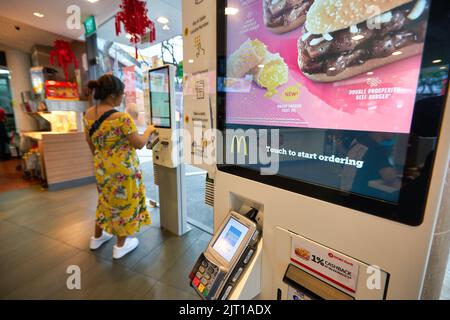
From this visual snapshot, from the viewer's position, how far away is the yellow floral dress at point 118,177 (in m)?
1.72

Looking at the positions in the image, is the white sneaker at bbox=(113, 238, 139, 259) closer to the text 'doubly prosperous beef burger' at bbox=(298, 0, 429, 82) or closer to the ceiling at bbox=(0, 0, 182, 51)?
the text 'doubly prosperous beef burger' at bbox=(298, 0, 429, 82)

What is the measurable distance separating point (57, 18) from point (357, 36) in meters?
4.44

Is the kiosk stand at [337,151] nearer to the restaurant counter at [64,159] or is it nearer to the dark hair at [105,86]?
the dark hair at [105,86]

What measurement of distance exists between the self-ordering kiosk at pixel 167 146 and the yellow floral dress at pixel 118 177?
286 mm

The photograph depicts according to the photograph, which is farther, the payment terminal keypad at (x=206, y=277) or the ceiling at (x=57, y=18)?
the ceiling at (x=57, y=18)

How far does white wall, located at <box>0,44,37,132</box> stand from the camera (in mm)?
5434

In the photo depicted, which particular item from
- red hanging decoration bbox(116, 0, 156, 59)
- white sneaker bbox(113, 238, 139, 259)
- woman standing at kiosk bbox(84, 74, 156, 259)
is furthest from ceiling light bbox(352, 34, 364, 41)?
white sneaker bbox(113, 238, 139, 259)

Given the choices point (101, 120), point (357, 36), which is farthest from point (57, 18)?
point (357, 36)

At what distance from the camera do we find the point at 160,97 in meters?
2.07

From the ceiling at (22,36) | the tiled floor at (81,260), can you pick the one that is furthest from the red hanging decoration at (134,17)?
the ceiling at (22,36)

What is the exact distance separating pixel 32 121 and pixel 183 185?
5.69 meters

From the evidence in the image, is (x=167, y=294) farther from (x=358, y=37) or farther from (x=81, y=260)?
(x=358, y=37)

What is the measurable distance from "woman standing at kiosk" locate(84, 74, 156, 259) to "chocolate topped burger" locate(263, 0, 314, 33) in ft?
4.28
